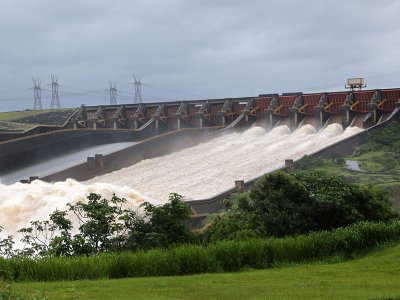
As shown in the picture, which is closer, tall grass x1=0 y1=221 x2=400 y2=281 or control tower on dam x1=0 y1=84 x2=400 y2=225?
tall grass x1=0 y1=221 x2=400 y2=281

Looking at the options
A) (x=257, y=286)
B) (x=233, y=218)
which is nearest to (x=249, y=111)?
(x=233, y=218)

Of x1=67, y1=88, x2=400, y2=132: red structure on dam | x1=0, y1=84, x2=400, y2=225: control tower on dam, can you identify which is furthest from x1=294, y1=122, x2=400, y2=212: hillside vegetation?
x1=67, y1=88, x2=400, y2=132: red structure on dam

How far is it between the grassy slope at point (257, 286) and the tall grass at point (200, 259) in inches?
28.1

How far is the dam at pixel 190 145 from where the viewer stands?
40.0 meters

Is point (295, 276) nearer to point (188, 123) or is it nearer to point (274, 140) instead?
point (274, 140)

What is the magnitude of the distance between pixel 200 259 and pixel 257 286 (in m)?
2.87

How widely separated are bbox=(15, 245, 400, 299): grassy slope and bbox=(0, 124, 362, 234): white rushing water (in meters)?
16.2

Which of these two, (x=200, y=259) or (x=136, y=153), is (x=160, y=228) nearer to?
(x=200, y=259)

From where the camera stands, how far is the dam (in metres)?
40.0

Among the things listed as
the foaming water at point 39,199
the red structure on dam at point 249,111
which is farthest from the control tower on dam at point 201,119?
the foaming water at point 39,199

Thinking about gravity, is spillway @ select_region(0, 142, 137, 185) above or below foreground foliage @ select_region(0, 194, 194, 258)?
below

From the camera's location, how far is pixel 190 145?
175 ft

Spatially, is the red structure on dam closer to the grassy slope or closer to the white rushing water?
the white rushing water

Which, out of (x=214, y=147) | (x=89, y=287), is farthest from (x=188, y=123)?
(x=89, y=287)
